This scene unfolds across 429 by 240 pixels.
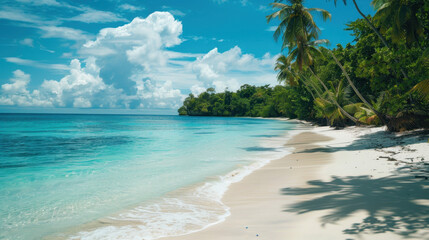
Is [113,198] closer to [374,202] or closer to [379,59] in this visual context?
[374,202]

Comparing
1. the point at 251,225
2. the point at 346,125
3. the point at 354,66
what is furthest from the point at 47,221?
the point at 346,125

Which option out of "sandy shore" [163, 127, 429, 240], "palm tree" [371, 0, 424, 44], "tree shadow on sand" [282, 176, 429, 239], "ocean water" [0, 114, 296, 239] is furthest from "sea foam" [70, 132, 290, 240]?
"palm tree" [371, 0, 424, 44]

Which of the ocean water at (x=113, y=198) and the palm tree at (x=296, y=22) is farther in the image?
the palm tree at (x=296, y=22)

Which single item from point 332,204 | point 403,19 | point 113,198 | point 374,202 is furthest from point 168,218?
point 403,19

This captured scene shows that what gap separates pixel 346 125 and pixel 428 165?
76.3 ft

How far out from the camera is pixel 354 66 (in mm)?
→ 20312

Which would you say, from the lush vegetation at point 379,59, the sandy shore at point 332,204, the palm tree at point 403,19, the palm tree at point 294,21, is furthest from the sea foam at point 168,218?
the palm tree at point 294,21

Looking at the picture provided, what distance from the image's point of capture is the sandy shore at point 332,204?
362 cm

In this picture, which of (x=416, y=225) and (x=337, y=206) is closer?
(x=416, y=225)

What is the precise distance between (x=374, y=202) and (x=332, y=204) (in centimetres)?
68

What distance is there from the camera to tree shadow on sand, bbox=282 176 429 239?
360 cm

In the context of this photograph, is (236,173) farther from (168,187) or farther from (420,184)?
(420,184)

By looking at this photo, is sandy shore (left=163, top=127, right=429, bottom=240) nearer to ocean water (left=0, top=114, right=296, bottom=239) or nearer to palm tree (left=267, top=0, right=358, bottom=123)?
ocean water (left=0, top=114, right=296, bottom=239)

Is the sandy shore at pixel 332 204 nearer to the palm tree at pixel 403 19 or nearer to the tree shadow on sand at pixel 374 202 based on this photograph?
the tree shadow on sand at pixel 374 202
